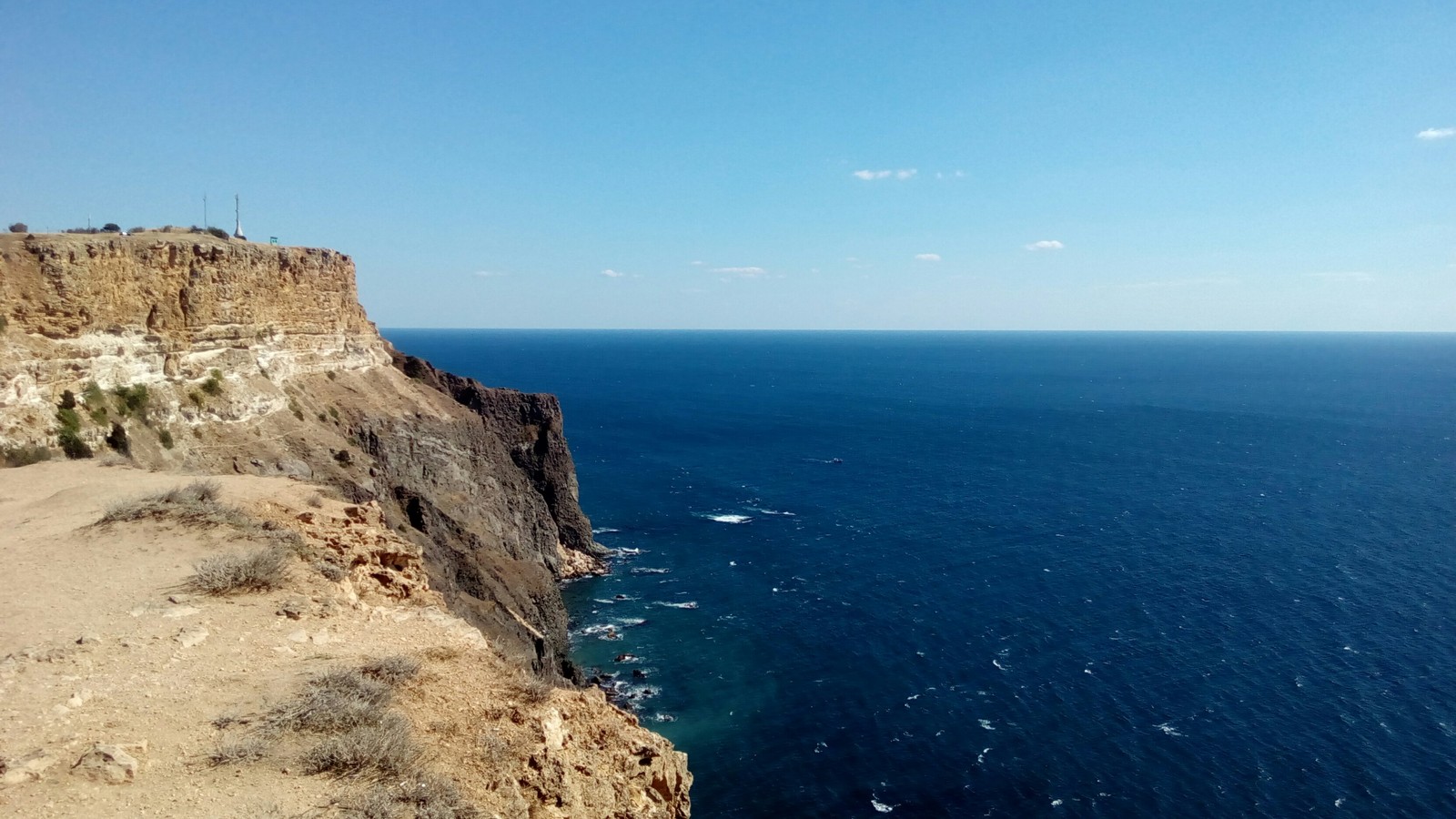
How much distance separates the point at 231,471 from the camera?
37844 mm

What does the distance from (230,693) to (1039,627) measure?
51530 millimetres

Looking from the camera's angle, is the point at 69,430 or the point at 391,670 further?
the point at 69,430

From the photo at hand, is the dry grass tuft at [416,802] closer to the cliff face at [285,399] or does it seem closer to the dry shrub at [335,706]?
the dry shrub at [335,706]

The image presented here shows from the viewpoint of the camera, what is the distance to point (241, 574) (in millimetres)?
17203

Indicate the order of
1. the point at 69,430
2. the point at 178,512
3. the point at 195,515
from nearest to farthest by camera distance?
the point at 195,515 → the point at 178,512 → the point at 69,430

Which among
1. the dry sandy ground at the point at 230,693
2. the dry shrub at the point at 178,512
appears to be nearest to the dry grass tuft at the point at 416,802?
the dry sandy ground at the point at 230,693

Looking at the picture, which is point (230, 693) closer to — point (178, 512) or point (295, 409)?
point (178, 512)

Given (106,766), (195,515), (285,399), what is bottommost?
(106,766)

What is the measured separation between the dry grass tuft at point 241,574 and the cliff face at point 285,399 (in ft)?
19.6

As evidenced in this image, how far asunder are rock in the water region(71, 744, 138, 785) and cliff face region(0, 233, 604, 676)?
7.39m

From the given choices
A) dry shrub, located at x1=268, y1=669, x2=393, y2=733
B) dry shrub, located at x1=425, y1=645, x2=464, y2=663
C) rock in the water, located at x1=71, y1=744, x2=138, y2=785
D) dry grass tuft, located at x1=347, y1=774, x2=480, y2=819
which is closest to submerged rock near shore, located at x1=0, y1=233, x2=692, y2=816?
dry shrub, located at x1=425, y1=645, x2=464, y2=663

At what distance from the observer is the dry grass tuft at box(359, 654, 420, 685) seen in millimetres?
13742

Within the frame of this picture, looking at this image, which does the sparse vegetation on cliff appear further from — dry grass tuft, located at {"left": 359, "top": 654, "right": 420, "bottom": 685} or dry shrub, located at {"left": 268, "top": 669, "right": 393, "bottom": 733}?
dry shrub, located at {"left": 268, "top": 669, "right": 393, "bottom": 733}

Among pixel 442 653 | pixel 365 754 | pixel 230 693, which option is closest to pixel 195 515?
pixel 230 693
